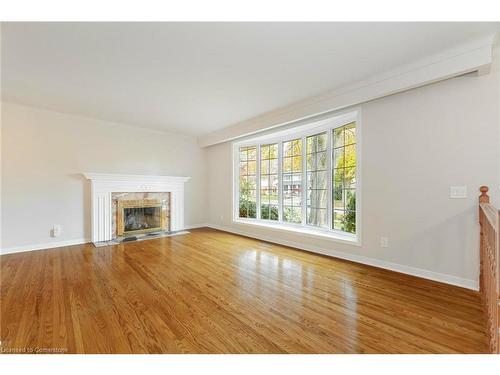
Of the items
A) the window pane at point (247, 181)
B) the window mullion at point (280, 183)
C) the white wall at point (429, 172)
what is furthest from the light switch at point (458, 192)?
the window pane at point (247, 181)

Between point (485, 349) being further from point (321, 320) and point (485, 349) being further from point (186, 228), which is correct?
point (186, 228)

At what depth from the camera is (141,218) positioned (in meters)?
5.20

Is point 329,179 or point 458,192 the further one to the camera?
point 329,179

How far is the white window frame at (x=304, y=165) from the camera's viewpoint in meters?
3.37

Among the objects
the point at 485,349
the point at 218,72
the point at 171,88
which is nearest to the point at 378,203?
the point at 485,349

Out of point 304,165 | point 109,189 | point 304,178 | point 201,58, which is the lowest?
point 109,189

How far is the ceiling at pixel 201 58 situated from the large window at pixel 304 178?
921mm

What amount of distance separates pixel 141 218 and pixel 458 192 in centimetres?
539

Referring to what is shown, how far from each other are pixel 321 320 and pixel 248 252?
210 cm

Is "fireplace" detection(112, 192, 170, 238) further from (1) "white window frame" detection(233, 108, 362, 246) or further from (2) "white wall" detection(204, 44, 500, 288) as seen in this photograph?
(2) "white wall" detection(204, 44, 500, 288)

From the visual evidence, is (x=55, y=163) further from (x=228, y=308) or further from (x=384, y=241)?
(x=384, y=241)

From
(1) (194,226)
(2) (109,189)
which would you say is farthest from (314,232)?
(2) (109,189)

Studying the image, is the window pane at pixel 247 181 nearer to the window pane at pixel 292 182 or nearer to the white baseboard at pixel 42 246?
the window pane at pixel 292 182

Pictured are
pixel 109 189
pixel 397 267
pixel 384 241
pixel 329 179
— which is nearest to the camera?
pixel 397 267
